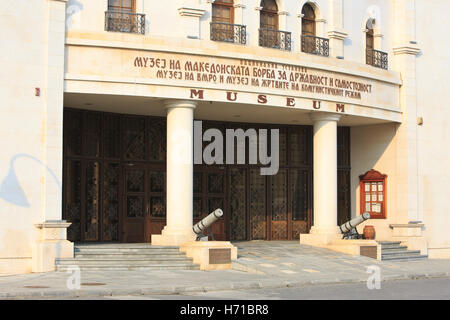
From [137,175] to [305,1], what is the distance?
28.5ft

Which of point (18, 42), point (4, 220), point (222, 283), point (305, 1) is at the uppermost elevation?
point (305, 1)

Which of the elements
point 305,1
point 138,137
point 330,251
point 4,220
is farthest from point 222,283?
point 305,1

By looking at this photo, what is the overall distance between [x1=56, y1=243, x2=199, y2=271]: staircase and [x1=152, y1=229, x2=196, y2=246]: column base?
426 mm

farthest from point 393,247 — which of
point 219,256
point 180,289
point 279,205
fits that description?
point 180,289

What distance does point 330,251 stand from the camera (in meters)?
28.6

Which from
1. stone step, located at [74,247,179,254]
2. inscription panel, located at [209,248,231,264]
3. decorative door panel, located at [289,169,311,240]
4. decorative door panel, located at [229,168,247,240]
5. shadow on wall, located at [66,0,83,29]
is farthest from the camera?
decorative door panel, located at [289,169,311,240]

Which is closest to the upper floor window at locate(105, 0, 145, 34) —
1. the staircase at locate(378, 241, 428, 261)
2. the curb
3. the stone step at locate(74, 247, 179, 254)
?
the stone step at locate(74, 247, 179, 254)

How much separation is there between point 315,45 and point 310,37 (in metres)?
0.35

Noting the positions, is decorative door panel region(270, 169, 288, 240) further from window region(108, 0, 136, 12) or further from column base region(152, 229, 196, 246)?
window region(108, 0, 136, 12)

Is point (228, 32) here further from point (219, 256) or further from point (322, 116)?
point (219, 256)

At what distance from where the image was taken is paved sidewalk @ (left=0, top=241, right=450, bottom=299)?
18.5 m

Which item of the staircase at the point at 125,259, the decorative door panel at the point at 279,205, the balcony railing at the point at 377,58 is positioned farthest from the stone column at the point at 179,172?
the balcony railing at the point at 377,58

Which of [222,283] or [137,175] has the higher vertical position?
[137,175]
